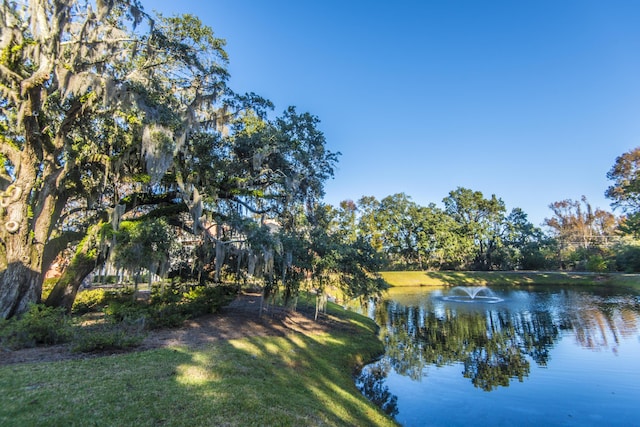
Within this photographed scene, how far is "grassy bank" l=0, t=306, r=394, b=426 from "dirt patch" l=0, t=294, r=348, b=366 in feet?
2.96

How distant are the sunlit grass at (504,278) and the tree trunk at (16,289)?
39738mm

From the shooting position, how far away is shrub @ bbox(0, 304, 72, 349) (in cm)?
838

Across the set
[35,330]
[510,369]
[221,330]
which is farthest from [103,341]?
[510,369]

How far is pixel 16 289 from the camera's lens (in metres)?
10.6

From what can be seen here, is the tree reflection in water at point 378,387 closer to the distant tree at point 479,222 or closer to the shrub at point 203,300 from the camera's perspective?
the shrub at point 203,300

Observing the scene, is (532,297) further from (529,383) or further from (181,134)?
(181,134)

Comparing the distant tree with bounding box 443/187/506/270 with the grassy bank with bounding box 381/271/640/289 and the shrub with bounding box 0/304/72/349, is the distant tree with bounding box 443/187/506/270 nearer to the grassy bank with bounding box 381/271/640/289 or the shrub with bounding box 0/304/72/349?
the grassy bank with bounding box 381/271/640/289

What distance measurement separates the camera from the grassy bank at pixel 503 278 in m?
38.9

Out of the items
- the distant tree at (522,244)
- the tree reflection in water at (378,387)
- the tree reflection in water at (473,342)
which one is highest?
the distant tree at (522,244)

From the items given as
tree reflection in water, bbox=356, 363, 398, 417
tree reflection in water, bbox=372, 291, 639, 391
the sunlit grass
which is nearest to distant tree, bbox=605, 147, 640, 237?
the sunlit grass

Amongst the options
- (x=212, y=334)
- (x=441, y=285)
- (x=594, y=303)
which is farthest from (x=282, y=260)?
(x=441, y=285)

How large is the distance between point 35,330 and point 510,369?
15134 mm

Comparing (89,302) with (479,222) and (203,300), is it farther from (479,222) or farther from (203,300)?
(479,222)

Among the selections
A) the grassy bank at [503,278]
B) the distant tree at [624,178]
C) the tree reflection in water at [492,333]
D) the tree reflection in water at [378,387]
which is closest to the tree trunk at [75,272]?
the tree reflection in water at [378,387]
